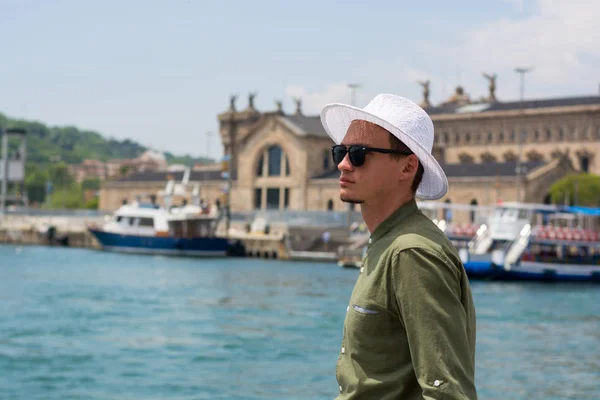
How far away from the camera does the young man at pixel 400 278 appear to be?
8.71 feet

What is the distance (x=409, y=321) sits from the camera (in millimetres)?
2670

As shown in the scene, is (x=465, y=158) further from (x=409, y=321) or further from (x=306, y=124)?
(x=409, y=321)

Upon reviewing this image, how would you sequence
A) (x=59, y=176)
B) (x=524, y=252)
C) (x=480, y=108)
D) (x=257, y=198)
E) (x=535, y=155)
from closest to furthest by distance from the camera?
1. (x=524, y=252)
2. (x=535, y=155)
3. (x=257, y=198)
4. (x=480, y=108)
5. (x=59, y=176)

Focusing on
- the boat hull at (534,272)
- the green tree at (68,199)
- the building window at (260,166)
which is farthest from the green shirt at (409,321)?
the green tree at (68,199)

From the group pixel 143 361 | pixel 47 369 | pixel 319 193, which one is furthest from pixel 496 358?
pixel 319 193

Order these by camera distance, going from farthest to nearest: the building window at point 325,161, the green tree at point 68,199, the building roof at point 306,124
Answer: the green tree at point 68,199 → the building window at point 325,161 → the building roof at point 306,124

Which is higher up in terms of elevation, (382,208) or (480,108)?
(480,108)

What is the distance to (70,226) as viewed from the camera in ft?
268

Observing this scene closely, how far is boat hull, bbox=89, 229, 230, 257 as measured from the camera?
192 feet

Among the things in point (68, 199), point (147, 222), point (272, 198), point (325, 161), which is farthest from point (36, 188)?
point (147, 222)

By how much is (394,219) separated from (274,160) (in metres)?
77.8

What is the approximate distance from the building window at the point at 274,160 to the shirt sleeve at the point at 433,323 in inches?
3051

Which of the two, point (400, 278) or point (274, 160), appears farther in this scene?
point (274, 160)

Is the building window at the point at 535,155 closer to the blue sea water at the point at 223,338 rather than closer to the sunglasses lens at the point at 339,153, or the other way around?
the blue sea water at the point at 223,338
